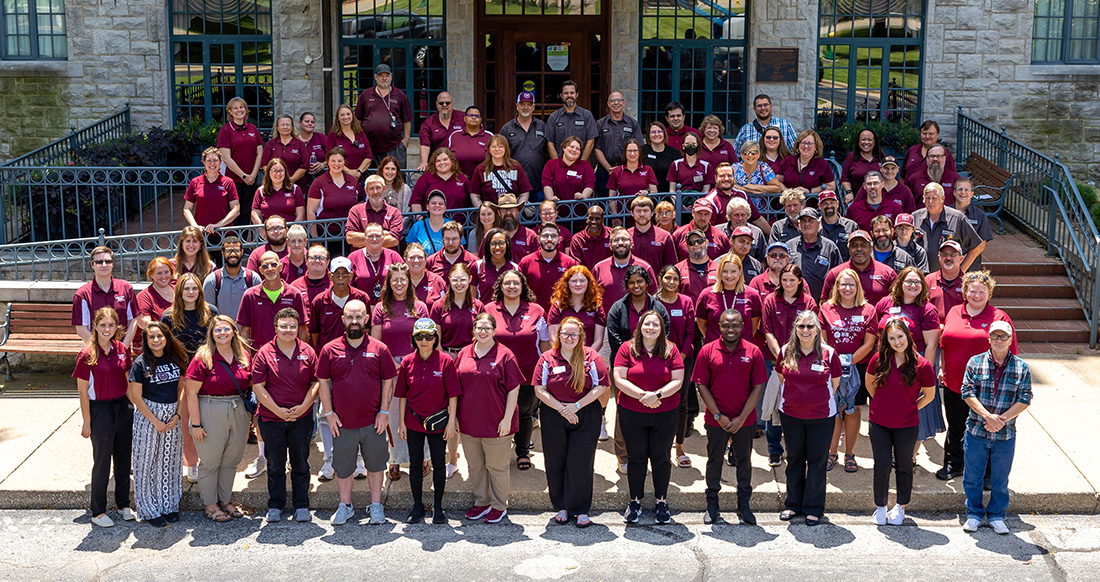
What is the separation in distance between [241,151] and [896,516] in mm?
8298

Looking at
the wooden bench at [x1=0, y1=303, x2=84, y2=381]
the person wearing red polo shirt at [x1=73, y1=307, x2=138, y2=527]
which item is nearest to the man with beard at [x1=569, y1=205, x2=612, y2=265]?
the person wearing red polo shirt at [x1=73, y1=307, x2=138, y2=527]

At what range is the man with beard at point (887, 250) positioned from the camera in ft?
31.1

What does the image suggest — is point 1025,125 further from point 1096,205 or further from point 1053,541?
point 1053,541

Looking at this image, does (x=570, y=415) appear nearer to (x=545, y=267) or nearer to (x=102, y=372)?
(x=545, y=267)

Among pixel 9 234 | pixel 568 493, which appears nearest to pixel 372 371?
pixel 568 493

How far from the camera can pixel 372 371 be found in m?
8.06

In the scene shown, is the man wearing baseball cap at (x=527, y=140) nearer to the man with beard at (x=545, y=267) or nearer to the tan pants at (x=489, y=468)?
the man with beard at (x=545, y=267)

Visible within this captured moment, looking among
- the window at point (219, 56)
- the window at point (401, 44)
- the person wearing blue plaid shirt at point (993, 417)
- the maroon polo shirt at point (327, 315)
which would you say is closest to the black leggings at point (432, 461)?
the maroon polo shirt at point (327, 315)

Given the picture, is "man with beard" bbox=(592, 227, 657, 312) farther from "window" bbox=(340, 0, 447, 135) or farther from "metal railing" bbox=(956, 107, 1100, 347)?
"window" bbox=(340, 0, 447, 135)

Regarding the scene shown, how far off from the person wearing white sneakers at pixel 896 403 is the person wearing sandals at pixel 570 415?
1968mm

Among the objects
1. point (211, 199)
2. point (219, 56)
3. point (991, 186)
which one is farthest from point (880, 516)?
point (219, 56)

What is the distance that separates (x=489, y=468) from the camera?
8.24m

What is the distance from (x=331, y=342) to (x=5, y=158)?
414 inches

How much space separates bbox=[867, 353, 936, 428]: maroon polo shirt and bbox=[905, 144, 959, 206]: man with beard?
4.28 meters
